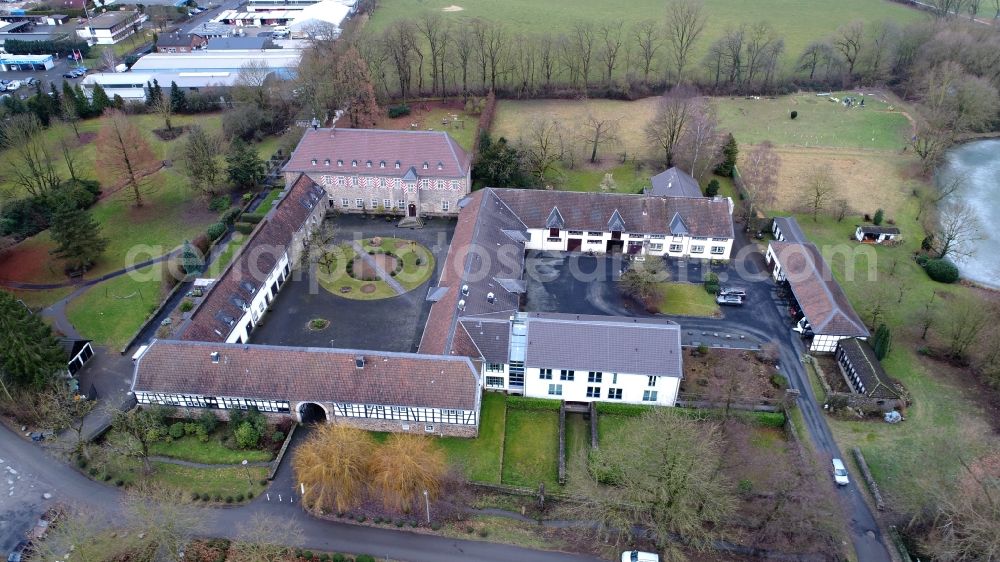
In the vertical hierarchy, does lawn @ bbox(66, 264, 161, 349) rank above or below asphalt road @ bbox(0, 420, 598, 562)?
above

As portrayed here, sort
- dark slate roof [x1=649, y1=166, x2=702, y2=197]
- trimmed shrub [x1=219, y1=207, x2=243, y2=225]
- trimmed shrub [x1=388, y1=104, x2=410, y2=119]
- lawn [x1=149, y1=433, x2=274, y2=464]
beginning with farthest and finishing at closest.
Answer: trimmed shrub [x1=388, y1=104, x2=410, y2=119]
dark slate roof [x1=649, y1=166, x2=702, y2=197]
trimmed shrub [x1=219, y1=207, x2=243, y2=225]
lawn [x1=149, y1=433, x2=274, y2=464]

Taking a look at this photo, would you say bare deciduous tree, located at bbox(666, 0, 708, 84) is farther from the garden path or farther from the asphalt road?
the asphalt road

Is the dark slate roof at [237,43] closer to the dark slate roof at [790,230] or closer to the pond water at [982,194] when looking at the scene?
the dark slate roof at [790,230]

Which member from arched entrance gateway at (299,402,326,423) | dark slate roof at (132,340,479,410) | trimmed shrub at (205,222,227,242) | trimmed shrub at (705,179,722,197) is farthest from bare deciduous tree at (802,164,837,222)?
trimmed shrub at (205,222,227,242)

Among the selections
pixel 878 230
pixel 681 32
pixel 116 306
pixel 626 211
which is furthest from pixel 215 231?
pixel 681 32

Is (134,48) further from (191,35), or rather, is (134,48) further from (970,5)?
(970,5)

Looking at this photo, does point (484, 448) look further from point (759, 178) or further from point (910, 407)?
point (759, 178)
